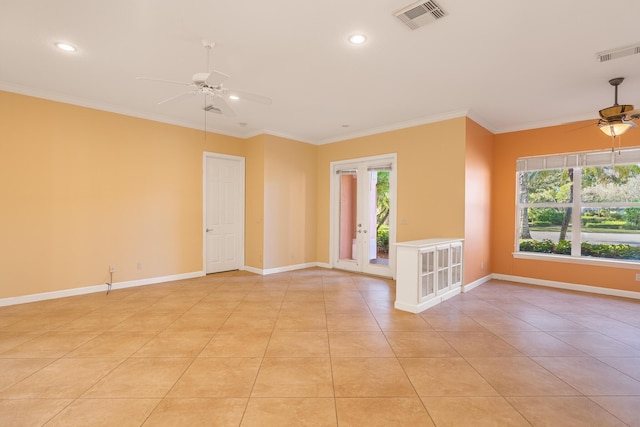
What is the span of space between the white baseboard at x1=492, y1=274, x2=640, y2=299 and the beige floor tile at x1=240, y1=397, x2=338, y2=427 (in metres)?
5.07

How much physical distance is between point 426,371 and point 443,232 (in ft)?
9.84

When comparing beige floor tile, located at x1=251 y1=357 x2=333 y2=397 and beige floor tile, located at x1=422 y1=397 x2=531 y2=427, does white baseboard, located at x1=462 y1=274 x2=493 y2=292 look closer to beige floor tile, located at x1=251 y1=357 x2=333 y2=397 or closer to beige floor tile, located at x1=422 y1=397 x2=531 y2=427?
beige floor tile, located at x1=422 y1=397 x2=531 y2=427

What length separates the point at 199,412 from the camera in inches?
77.1

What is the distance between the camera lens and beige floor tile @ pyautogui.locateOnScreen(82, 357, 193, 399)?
215 centimetres

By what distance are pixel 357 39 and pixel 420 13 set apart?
61 cm

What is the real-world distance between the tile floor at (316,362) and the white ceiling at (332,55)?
2.92 meters

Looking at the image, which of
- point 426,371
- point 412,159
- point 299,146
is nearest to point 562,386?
point 426,371

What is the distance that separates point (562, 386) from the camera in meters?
2.28

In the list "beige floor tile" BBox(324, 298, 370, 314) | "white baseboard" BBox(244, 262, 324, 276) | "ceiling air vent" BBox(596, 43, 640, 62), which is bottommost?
"beige floor tile" BBox(324, 298, 370, 314)

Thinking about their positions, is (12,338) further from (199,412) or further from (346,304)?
(346,304)

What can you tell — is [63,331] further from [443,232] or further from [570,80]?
[570,80]

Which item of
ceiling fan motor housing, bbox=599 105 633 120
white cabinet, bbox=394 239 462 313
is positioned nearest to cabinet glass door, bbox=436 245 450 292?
white cabinet, bbox=394 239 462 313

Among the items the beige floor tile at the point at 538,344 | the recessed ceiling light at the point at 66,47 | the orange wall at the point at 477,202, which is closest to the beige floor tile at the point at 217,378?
the beige floor tile at the point at 538,344

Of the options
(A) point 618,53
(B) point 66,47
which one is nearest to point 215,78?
(B) point 66,47
